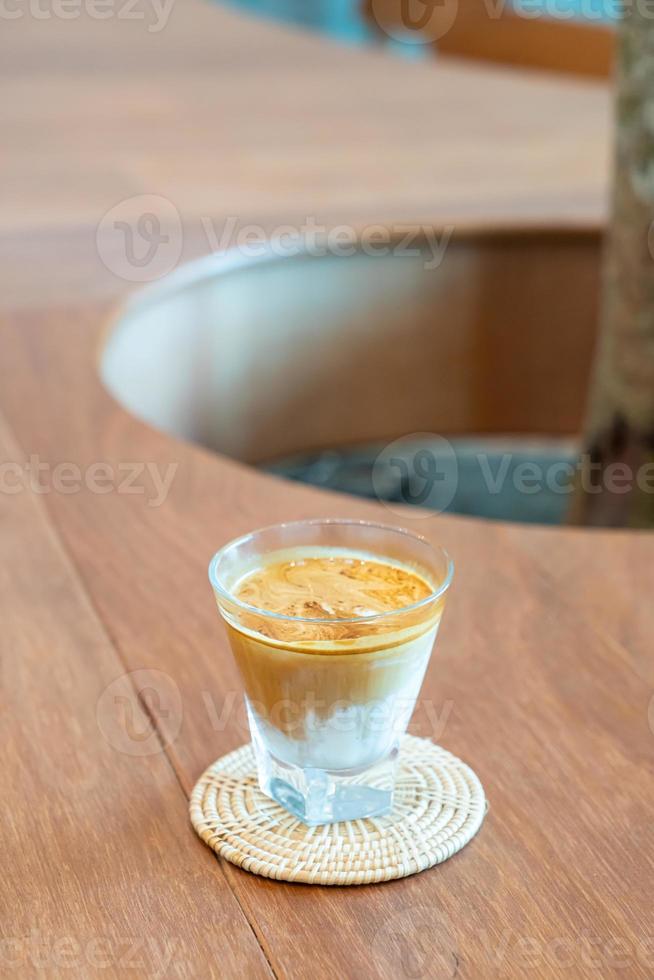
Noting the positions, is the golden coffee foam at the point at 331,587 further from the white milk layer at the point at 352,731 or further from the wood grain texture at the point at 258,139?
the wood grain texture at the point at 258,139

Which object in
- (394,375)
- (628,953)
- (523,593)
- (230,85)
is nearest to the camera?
(628,953)

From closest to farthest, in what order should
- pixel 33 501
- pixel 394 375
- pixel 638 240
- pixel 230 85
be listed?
pixel 33 501 → pixel 638 240 → pixel 394 375 → pixel 230 85

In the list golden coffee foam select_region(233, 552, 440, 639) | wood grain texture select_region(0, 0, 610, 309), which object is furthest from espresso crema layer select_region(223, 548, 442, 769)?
wood grain texture select_region(0, 0, 610, 309)

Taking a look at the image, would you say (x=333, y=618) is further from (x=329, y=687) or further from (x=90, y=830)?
(x=90, y=830)

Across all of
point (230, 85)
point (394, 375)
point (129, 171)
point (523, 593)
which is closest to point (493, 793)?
point (523, 593)

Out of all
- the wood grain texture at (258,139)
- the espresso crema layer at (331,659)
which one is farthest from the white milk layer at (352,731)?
the wood grain texture at (258,139)

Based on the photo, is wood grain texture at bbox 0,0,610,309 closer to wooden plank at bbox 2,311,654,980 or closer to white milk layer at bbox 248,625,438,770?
wooden plank at bbox 2,311,654,980

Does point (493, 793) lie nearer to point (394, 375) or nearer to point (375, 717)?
point (375, 717)
